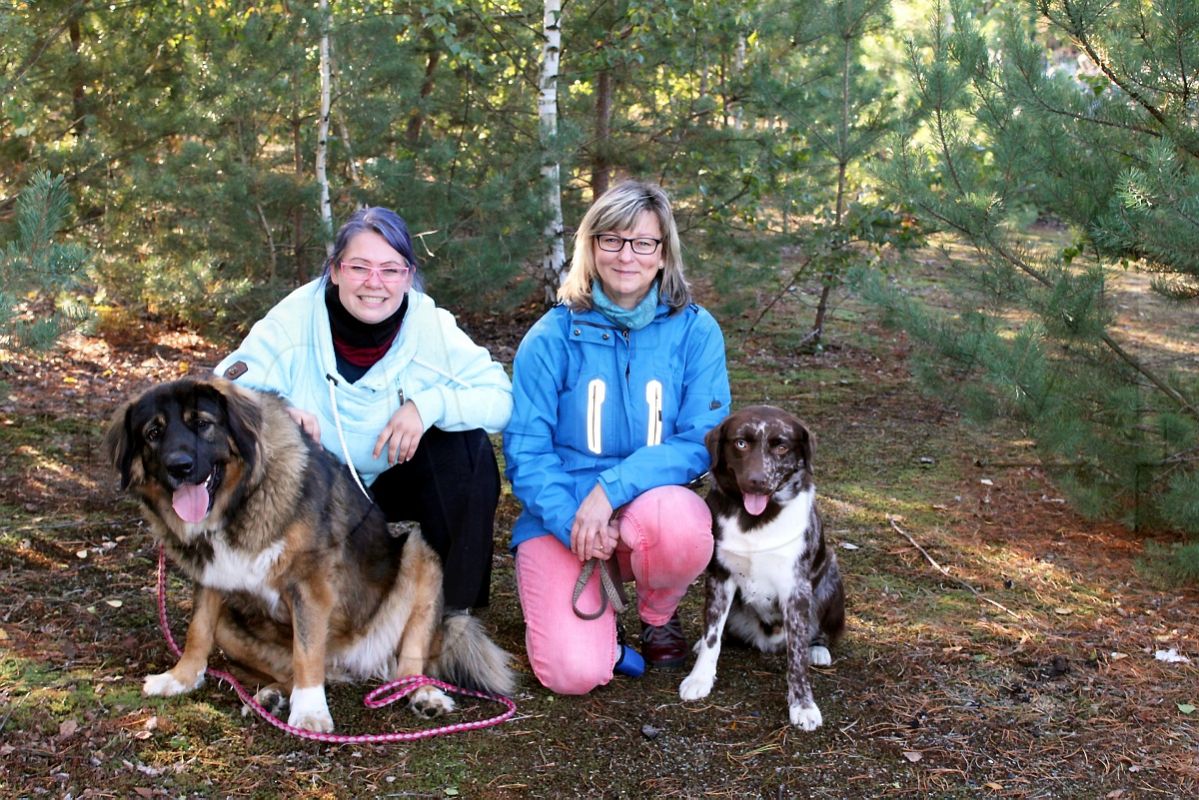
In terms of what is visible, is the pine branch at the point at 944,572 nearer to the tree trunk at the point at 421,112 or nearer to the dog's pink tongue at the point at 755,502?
the dog's pink tongue at the point at 755,502

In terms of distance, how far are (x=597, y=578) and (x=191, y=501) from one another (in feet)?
4.83

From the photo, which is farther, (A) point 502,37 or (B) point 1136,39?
(A) point 502,37

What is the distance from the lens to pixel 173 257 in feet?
26.7

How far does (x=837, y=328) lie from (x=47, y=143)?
7.25 m

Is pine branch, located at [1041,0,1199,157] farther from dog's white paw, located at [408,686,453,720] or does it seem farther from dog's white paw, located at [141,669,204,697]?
dog's white paw, located at [141,669,204,697]

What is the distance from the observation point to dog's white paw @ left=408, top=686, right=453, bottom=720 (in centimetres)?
339

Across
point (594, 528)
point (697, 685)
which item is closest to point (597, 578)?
point (594, 528)

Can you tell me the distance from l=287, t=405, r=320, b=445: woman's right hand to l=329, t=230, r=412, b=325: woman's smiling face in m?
0.39

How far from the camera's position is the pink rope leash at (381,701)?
3.16 meters

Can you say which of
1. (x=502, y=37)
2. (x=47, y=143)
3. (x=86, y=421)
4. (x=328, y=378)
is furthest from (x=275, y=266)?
(x=328, y=378)

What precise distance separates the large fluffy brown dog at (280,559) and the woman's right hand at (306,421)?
0.05 metres

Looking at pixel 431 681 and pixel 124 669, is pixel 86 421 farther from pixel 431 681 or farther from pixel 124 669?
pixel 431 681

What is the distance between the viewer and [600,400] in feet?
12.3

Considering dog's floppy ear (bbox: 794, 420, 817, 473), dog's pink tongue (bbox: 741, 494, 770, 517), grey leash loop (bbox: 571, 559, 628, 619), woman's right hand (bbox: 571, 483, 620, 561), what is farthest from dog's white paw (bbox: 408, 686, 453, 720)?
dog's floppy ear (bbox: 794, 420, 817, 473)
